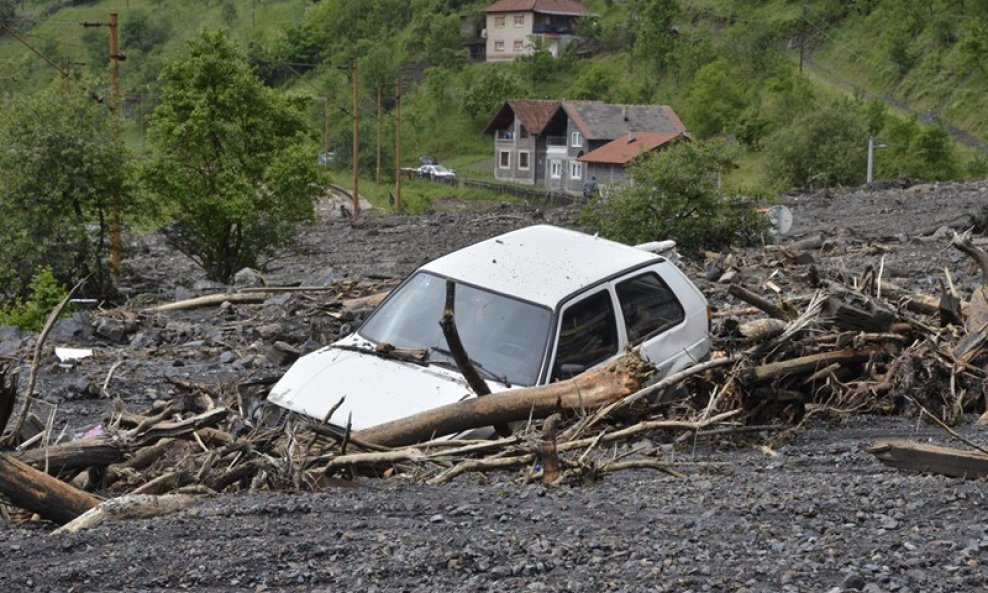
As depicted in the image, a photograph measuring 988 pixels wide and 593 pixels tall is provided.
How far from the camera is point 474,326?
348 inches

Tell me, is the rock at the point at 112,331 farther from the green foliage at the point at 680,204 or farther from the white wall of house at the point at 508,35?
the white wall of house at the point at 508,35

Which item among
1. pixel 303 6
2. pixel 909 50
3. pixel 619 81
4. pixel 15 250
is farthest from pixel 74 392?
pixel 303 6

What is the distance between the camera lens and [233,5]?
136 meters

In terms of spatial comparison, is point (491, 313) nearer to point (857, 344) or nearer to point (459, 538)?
point (857, 344)

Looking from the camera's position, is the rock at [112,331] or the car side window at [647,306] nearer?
Result: the car side window at [647,306]

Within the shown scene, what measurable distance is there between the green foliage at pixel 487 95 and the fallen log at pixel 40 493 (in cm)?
8109

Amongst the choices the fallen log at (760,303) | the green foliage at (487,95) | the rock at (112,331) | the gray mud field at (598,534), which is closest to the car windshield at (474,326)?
the gray mud field at (598,534)

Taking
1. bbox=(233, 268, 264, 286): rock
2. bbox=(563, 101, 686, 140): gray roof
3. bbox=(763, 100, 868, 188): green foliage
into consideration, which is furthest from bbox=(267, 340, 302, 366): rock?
bbox=(563, 101, 686, 140): gray roof

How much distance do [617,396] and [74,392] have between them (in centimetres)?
560

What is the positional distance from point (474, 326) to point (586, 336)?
31.2 inches

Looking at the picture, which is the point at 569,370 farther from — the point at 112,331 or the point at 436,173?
the point at 436,173

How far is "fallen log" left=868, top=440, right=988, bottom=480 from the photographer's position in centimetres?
671

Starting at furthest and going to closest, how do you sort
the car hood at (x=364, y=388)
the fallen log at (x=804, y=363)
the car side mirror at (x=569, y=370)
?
1. the fallen log at (x=804, y=363)
2. the car side mirror at (x=569, y=370)
3. the car hood at (x=364, y=388)

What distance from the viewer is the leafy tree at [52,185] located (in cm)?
1989
